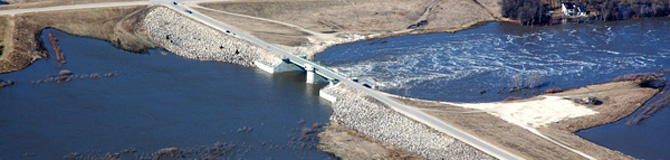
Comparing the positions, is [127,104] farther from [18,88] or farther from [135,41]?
[135,41]

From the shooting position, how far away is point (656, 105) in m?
59.7

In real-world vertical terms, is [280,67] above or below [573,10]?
below

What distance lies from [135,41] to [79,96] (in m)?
15.1

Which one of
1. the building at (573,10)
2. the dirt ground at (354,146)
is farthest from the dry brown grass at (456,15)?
the dirt ground at (354,146)

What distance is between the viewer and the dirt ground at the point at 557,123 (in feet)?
160

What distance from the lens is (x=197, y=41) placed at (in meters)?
72.2

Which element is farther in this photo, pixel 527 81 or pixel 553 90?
pixel 527 81

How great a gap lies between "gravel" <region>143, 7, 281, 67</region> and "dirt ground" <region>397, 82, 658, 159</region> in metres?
17.9

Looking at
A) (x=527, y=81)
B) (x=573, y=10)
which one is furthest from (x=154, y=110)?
(x=573, y=10)

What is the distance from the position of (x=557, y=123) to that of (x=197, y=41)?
3460 centimetres

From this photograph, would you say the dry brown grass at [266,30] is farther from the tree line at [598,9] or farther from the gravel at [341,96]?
the tree line at [598,9]

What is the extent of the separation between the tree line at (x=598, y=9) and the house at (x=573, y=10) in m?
1.66

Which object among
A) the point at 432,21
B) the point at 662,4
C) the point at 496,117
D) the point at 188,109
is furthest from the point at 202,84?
the point at 662,4

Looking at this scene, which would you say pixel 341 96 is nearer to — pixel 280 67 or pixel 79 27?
pixel 280 67
